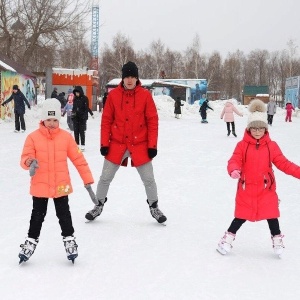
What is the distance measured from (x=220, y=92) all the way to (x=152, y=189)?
6642 cm

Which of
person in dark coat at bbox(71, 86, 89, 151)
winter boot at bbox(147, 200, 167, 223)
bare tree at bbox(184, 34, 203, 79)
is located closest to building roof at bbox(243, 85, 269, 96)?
bare tree at bbox(184, 34, 203, 79)

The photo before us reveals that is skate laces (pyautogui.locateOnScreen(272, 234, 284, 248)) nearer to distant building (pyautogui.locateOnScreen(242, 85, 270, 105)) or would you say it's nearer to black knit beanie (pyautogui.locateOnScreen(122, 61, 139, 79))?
black knit beanie (pyautogui.locateOnScreen(122, 61, 139, 79))

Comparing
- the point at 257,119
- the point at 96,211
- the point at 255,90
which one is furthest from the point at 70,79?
A: the point at 255,90

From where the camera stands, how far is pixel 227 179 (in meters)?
7.41

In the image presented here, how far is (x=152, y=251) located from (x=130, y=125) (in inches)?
46.5

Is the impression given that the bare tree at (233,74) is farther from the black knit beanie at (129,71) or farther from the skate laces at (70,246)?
the skate laces at (70,246)

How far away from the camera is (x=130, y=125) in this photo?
4375mm

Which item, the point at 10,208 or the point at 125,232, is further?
the point at 10,208

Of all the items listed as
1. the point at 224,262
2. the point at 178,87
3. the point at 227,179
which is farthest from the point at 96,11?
the point at 224,262

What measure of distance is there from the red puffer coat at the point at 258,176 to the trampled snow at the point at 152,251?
39 centimetres

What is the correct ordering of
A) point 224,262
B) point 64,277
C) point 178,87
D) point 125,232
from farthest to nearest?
point 178,87 → point 125,232 → point 224,262 → point 64,277

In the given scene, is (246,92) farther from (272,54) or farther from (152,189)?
(152,189)

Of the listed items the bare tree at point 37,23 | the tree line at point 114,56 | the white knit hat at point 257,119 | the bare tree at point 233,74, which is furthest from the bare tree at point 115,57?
the white knit hat at point 257,119

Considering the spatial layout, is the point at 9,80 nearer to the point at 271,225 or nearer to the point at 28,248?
Answer: the point at 28,248
